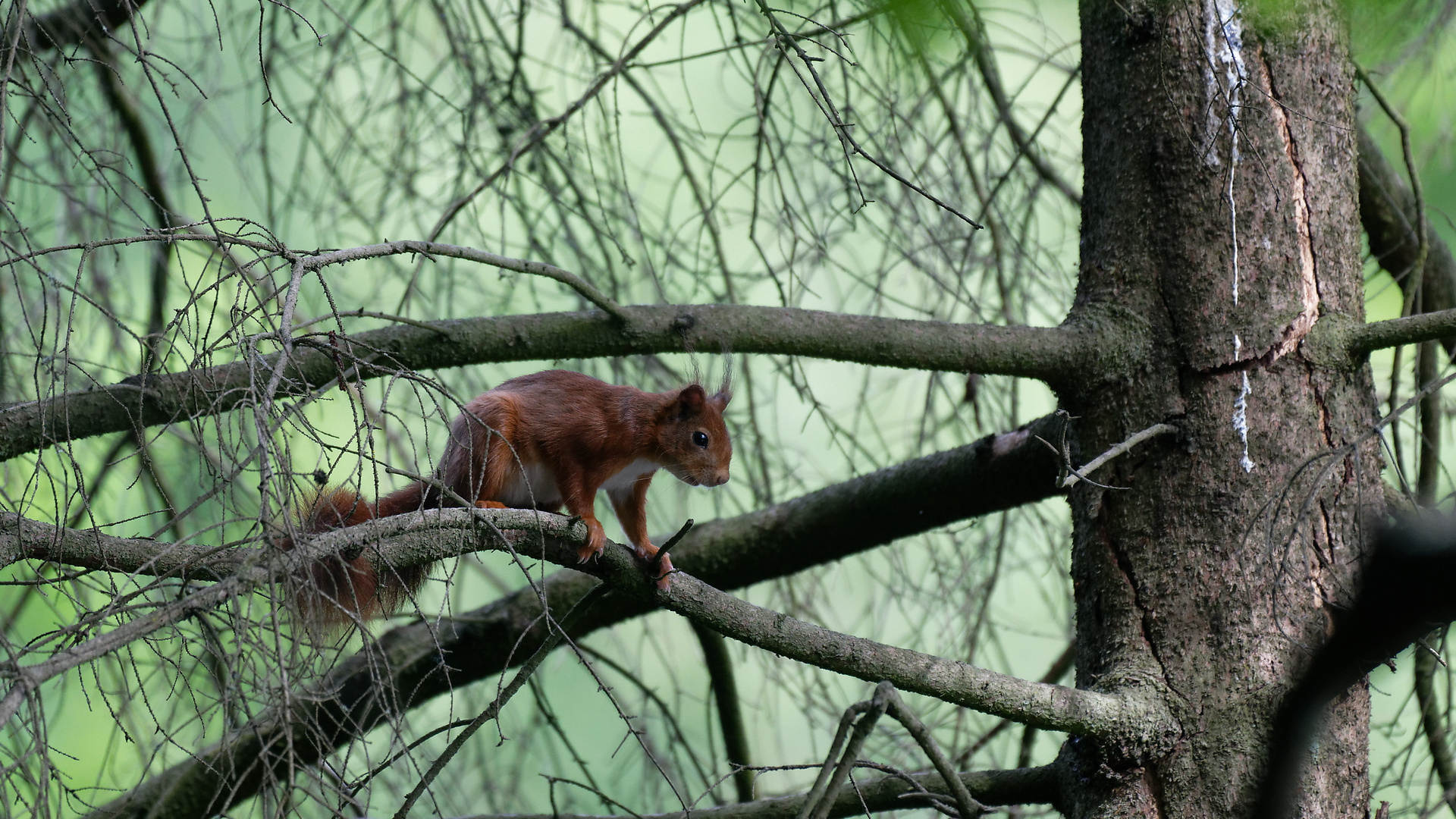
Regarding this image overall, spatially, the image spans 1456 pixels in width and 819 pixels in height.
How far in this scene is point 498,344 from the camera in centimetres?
174

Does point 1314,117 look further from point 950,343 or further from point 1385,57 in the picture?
point 1385,57

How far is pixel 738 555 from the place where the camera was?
7.36 ft

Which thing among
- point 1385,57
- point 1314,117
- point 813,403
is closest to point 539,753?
point 813,403

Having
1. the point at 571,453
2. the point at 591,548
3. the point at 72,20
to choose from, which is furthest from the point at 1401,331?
the point at 72,20

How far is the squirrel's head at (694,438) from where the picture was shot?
2.31 meters

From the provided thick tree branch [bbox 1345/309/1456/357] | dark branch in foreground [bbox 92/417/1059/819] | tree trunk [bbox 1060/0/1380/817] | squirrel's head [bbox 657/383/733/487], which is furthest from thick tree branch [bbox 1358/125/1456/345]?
squirrel's head [bbox 657/383/733/487]

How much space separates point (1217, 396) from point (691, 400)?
100 cm

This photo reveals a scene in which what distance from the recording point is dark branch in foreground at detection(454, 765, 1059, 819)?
164 cm

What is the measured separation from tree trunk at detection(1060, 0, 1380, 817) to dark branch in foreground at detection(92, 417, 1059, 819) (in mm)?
237

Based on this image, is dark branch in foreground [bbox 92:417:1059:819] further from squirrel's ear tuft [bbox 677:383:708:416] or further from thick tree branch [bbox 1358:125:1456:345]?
thick tree branch [bbox 1358:125:1456:345]

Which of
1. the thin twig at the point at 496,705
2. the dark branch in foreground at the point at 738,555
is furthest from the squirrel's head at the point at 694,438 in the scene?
the thin twig at the point at 496,705

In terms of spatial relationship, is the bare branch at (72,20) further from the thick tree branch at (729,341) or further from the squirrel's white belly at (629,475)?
the squirrel's white belly at (629,475)

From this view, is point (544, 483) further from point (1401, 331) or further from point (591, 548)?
point (1401, 331)

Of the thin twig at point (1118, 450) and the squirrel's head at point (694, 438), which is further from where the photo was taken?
the squirrel's head at point (694, 438)
